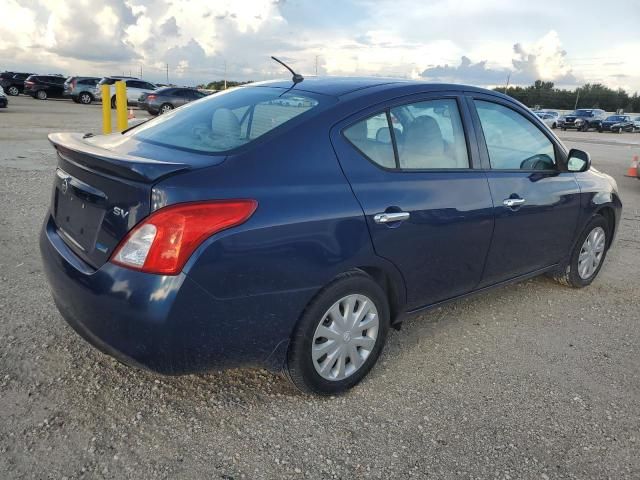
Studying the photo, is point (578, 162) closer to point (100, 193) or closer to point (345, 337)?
point (345, 337)

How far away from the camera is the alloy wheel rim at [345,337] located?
9.07 feet

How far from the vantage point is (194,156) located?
2.54 meters

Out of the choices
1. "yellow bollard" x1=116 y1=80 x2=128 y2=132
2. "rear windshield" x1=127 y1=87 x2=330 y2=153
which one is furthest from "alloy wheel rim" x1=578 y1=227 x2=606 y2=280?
"yellow bollard" x1=116 y1=80 x2=128 y2=132

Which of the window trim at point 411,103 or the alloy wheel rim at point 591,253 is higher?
the window trim at point 411,103

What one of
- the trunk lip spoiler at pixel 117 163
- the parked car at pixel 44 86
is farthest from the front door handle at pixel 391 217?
the parked car at pixel 44 86

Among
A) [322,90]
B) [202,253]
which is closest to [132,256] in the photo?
[202,253]

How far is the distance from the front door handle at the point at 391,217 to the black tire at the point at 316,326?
29 cm

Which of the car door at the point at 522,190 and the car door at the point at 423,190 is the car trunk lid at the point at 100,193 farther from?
the car door at the point at 522,190

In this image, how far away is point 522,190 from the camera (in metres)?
3.69

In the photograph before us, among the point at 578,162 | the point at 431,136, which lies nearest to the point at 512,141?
the point at 578,162

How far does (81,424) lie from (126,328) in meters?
0.62

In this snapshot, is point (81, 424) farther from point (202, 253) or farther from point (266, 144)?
point (266, 144)

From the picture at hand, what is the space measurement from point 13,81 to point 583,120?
38.7 metres

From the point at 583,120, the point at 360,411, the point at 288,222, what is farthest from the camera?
the point at 583,120
